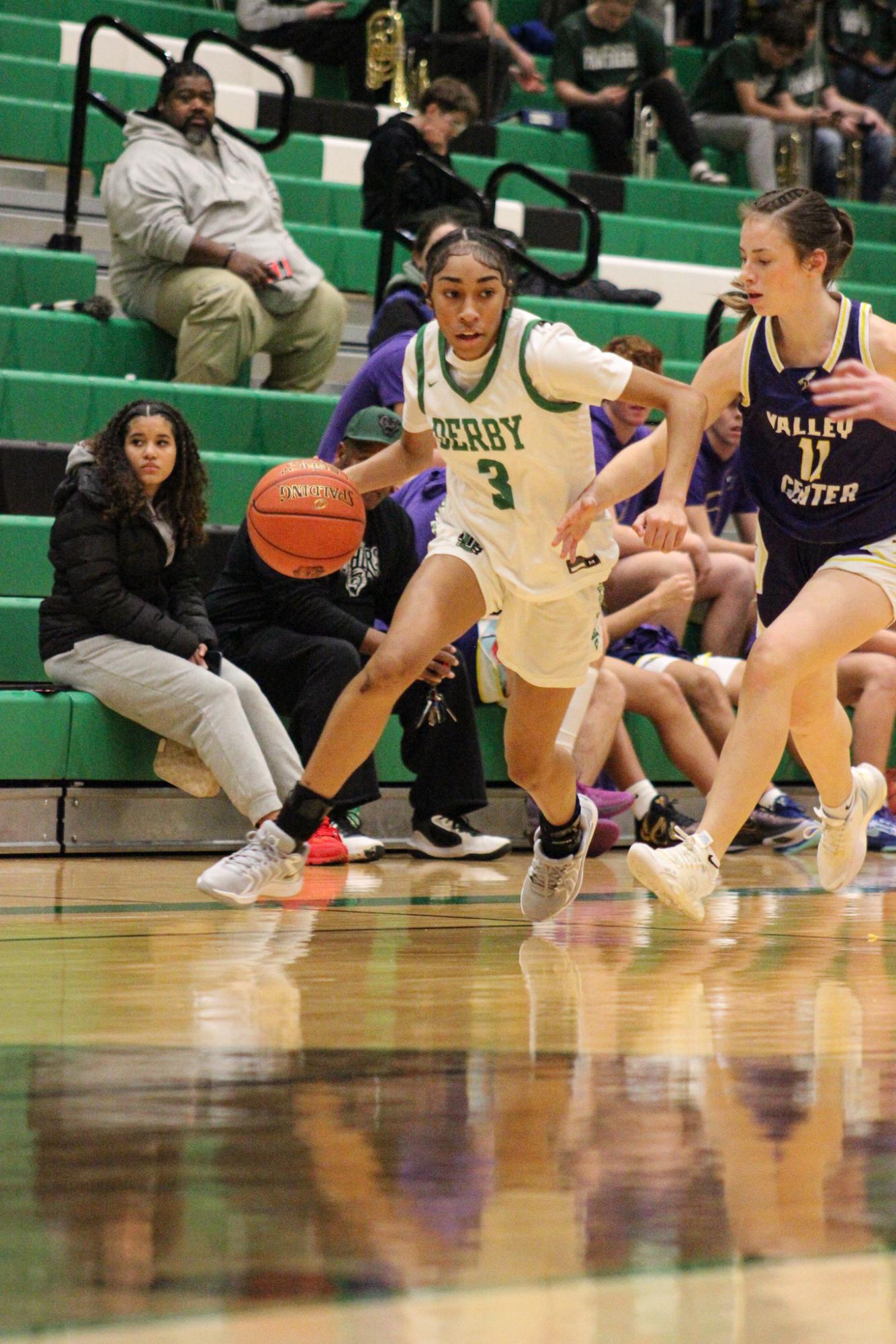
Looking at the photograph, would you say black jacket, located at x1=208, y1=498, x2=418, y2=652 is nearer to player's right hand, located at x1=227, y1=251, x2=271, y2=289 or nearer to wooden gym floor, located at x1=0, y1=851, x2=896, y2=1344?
player's right hand, located at x1=227, y1=251, x2=271, y2=289

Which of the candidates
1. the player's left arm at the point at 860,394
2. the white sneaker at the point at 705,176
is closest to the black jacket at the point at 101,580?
the player's left arm at the point at 860,394

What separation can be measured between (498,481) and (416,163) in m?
4.34

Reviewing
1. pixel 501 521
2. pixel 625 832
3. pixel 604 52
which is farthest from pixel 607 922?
pixel 604 52

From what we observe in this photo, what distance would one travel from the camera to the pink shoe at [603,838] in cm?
600

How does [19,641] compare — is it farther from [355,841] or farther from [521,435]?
[521,435]

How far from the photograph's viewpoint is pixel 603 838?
6.05 metres

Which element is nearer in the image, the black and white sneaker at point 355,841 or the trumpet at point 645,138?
the black and white sneaker at point 355,841

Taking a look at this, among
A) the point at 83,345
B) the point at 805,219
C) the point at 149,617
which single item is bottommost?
the point at 149,617

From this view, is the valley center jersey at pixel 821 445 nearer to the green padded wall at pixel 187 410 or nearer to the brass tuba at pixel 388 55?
the green padded wall at pixel 187 410

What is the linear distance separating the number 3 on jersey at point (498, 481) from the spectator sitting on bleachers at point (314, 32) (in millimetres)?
6286

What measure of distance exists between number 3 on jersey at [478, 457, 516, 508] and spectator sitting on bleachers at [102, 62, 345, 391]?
316cm

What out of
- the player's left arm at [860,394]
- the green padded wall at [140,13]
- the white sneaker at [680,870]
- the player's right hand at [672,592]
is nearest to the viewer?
the player's left arm at [860,394]

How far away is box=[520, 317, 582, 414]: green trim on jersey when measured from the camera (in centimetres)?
394

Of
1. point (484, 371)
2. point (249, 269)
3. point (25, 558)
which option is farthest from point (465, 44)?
point (484, 371)
